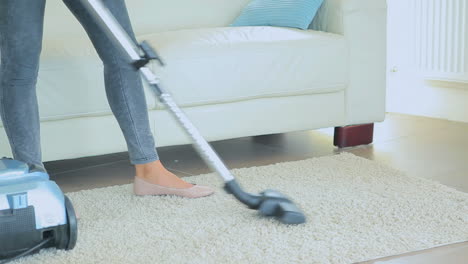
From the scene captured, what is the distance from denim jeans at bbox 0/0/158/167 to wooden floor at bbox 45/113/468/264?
410 mm

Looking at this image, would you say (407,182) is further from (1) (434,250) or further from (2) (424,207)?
(1) (434,250)

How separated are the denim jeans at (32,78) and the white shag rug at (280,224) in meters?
0.20

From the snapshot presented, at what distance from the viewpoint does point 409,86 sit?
3.05 meters

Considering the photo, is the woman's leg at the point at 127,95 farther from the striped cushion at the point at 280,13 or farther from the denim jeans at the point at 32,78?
the striped cushion at the point at 280,13

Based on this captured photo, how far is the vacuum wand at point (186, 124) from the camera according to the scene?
44.6 inches

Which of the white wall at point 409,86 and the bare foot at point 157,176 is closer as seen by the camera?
the bare foot at point 157,176

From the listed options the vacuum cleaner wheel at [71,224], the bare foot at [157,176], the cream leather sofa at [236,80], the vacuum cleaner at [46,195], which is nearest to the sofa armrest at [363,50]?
the cream leather sofa at [236,80]

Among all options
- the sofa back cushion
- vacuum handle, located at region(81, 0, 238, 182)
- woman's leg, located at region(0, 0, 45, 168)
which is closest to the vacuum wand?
vacuum handle, located at region(81, 0, 238, 182)

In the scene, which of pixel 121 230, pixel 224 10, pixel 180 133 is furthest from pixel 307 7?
pixel 121 230

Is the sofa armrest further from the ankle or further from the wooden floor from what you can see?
the ankle

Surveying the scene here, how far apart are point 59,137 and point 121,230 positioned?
22.6 inches

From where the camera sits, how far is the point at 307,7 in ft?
7.62

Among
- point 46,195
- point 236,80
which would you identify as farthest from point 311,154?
point 46,195

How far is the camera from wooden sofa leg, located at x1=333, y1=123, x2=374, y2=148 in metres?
2.31
